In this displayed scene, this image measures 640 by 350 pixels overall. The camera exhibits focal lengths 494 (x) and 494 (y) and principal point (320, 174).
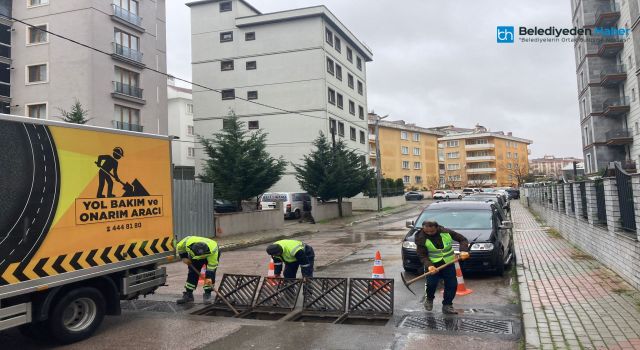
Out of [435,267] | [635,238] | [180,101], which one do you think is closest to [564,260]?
[635,238]

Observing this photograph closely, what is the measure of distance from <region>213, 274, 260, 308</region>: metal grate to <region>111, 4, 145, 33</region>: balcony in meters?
30.3

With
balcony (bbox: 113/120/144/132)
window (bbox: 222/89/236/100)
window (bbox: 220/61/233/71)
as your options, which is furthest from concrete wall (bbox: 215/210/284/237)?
window (bbox: 220/61/233/71)

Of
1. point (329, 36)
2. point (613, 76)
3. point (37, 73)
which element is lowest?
point (37, 73)

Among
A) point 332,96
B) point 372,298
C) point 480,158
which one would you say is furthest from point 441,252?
point 480,158

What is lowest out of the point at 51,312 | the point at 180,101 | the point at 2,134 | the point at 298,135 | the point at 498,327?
the point at 498,327

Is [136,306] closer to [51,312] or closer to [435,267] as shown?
[51,312]

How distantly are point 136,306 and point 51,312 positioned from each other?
2.31 meters

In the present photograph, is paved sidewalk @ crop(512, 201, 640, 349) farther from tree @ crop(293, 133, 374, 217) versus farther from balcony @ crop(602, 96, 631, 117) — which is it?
balcony @ crop(602, 96, 631, 117)

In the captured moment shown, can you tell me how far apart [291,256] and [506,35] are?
1694cm

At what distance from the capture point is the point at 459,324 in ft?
21.1

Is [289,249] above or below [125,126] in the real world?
below

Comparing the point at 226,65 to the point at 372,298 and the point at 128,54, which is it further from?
the point at 372,298

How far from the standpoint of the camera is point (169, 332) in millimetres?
6457

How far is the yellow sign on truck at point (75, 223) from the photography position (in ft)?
17.8
